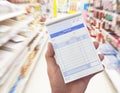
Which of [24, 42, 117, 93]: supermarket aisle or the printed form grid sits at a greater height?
the printed form grid

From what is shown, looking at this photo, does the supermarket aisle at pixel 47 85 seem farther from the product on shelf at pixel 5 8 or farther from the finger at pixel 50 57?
the finger at pixel 50 57

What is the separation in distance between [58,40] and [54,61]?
114 mm

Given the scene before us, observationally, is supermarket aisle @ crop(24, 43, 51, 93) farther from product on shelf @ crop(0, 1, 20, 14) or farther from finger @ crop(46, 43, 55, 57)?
finger @ crop(46, 43, 55, 57)

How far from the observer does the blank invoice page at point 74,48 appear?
2.62 feet

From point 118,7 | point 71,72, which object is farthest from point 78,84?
point 118,7

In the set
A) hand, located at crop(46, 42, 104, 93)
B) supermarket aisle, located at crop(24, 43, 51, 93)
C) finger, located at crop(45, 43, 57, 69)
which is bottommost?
supermarket aisle, located at crop(24, 43, 51, 93)

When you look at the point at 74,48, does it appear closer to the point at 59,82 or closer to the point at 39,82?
the point at 59,82

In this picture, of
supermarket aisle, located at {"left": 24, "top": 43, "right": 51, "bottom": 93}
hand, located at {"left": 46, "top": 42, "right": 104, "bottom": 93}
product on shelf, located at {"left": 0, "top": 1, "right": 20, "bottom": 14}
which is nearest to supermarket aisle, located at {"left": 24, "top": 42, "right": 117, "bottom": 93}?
supermarket aisle, located at {"left": 24, "top": 43, "right": 51, "bottom": 93}

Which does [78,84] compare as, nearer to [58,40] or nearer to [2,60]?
[58,40]

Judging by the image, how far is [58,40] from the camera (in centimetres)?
81

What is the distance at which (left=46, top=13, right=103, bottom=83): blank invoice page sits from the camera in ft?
2.62

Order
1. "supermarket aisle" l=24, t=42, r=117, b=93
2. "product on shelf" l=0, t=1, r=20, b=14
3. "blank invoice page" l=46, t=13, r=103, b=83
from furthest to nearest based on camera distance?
"supermarket aisle" l=24, t=42, r=117, b=93 → "product on shelf" l=0, t=1, r=20, b=14 → "blank invoice page" l=46, t=13, r=103, b=83

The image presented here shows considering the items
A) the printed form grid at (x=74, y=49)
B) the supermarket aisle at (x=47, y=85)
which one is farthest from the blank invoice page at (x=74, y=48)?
the supermarket aisle at (x=47, y=85)

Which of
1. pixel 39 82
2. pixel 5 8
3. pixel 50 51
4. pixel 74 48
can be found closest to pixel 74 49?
pixel 74 48
